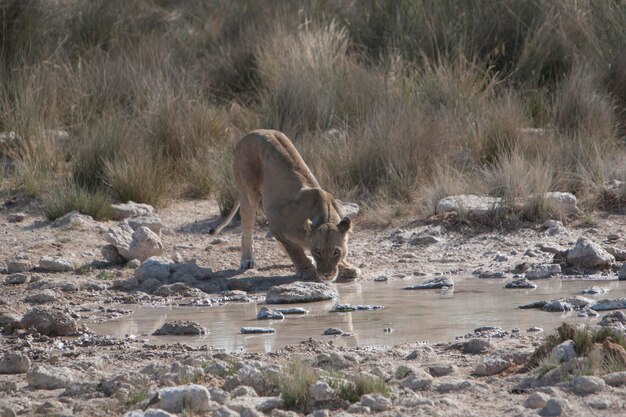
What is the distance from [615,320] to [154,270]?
15.0 ft

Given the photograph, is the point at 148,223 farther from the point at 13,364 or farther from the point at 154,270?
the point at 13,364

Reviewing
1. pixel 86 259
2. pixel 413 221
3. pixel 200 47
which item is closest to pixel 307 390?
pixel 86 259

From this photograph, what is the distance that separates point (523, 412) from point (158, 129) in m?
10.7

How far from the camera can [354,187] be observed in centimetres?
1444

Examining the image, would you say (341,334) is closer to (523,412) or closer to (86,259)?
(523,412)

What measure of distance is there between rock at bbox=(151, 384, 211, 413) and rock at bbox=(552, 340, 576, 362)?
74.9 inches

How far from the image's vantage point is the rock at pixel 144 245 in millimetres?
12008

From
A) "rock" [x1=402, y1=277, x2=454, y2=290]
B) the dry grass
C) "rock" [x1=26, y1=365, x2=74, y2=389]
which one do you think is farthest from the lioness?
"rock" [x1=26, y1=365, x2=74, y2=389]

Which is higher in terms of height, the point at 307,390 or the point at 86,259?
the point at 307,390

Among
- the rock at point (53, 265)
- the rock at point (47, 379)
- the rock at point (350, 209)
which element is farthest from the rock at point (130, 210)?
the rock at point (47, 379)

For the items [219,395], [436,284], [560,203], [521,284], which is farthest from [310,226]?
[219,395]

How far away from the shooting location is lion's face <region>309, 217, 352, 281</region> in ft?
36.0

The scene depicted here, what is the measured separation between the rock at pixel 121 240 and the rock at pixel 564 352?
5936 mm

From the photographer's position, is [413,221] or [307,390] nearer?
[307,390]
